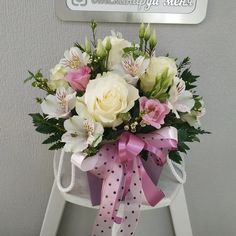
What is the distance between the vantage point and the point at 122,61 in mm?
522

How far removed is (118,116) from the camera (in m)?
0.49

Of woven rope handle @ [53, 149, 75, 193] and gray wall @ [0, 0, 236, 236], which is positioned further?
gray wall @ [0, 0, 236, 236]

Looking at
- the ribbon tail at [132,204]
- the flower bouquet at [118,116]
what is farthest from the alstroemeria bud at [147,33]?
the ribbon tail at [132,204]

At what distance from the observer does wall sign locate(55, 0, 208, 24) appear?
2.22 ft

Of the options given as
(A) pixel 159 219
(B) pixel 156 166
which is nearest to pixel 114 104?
(B) pixel 156 166

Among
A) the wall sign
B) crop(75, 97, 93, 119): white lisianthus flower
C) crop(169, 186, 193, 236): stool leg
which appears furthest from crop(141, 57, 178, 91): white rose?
crop(169, 186, 193, 236): stool leg

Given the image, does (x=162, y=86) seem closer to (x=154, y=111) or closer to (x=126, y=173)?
(x=154, y=111)

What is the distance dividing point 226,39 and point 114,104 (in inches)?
15.7

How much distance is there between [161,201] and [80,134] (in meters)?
0.22

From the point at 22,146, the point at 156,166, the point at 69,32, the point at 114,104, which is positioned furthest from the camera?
the point at 22,146

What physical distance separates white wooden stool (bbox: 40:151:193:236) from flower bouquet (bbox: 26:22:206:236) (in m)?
0.05

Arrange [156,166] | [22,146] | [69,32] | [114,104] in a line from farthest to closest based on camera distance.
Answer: [22,146] → [69,32] → [156,166] → [114,104]

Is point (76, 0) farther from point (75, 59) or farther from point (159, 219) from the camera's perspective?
point (159, 219)

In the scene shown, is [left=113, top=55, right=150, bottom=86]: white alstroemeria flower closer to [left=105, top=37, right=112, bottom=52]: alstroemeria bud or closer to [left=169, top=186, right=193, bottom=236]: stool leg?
[left=105, top=37, right=112, bottom=52]: alstroemeria bud
